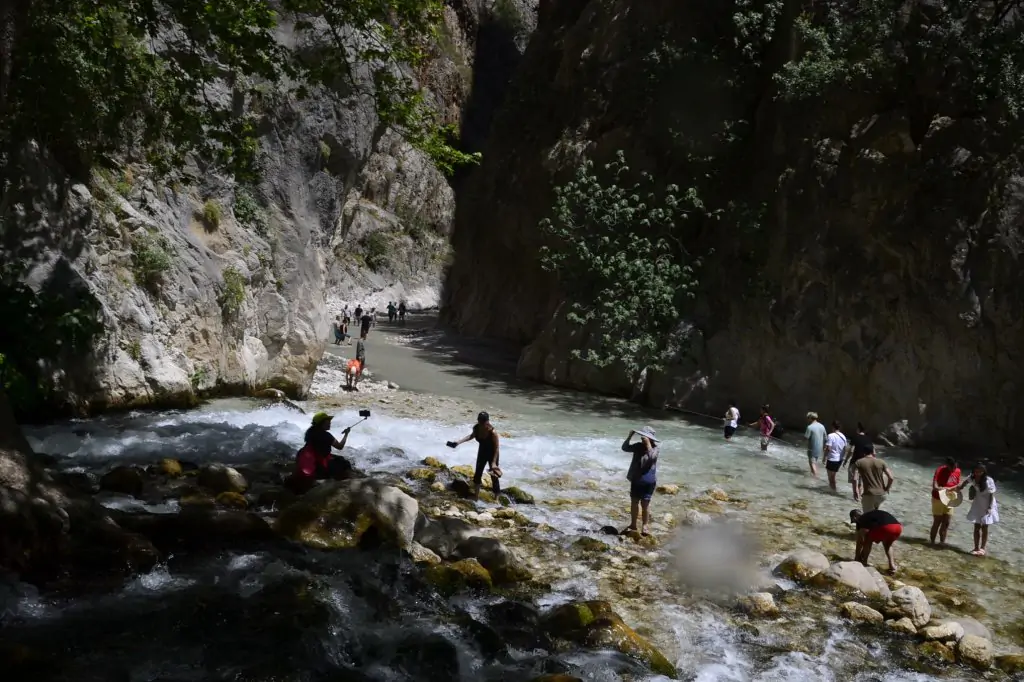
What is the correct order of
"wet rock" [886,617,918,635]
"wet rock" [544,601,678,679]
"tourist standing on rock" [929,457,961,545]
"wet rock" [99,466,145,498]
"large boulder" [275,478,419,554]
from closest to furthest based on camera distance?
"wet rock" [544,601,678,679], "wet rock" [886,617,918,635], "large boulder" [275,478,419,554], "wet rock" [99,466,145,498], "tourist standing on rock" [929,457,961,545]

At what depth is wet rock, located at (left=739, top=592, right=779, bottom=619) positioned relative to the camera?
8.26m

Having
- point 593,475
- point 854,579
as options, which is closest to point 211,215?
point 593,475

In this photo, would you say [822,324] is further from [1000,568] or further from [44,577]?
[44,577]

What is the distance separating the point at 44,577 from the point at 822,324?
18.6 meters

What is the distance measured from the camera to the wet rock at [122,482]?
34.0 feet

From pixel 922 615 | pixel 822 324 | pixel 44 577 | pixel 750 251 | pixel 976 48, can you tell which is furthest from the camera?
pixel 750 251

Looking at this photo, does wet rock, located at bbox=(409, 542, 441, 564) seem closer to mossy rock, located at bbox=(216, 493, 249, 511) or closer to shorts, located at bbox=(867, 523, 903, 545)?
mossy rock, located at bbox=(216, 493, 249, 511)

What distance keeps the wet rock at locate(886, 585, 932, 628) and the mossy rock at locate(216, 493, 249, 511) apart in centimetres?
740

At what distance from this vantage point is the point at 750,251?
2320 cm

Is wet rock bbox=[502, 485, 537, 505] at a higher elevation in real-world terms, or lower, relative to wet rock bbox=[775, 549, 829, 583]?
lower

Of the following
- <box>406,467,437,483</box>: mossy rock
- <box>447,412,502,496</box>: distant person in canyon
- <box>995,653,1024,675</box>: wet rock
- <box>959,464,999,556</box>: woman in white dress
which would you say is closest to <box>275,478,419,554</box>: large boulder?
<box>447,412,502,496</box>: distant person in canyon

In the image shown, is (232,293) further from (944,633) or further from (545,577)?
(944,633)

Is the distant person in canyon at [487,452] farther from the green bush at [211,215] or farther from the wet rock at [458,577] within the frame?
the green bush at [211,215]

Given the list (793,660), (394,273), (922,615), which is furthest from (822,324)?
(394,273)
